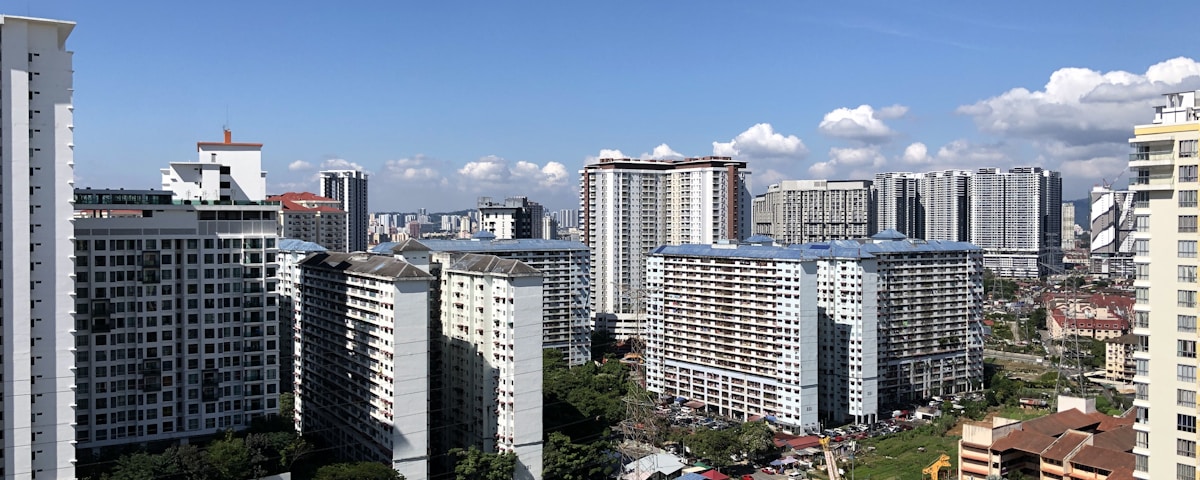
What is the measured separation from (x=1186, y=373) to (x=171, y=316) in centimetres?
2425

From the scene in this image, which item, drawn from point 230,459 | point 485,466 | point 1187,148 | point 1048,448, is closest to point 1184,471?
point 1187,148

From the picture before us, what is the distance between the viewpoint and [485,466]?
1008 inches

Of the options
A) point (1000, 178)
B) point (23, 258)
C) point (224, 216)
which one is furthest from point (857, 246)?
point (1000, 178)

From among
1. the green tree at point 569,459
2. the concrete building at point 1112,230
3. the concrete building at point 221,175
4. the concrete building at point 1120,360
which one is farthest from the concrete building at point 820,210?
the concrete building at point 221,175

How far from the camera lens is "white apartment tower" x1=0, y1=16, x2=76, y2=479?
66.0 feet

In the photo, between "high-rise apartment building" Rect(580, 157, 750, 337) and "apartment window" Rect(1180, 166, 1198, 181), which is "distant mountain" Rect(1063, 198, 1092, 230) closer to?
"high-rise apartment building" Rect(580, 157, 750, 337)

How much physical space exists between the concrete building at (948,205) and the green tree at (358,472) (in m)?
88.9

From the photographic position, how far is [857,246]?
128 feet

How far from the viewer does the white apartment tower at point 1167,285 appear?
1586 centimetres

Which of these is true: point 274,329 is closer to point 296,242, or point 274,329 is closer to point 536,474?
point 536,474

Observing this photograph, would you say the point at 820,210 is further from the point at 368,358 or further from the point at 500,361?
the point at 368,358

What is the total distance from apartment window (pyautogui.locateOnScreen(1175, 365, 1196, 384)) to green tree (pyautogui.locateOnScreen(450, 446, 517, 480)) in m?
16.6

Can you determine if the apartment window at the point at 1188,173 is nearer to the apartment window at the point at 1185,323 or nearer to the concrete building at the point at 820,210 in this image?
the apartment window at the point at 1185,323

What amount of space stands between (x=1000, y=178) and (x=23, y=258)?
9687 centimetres
